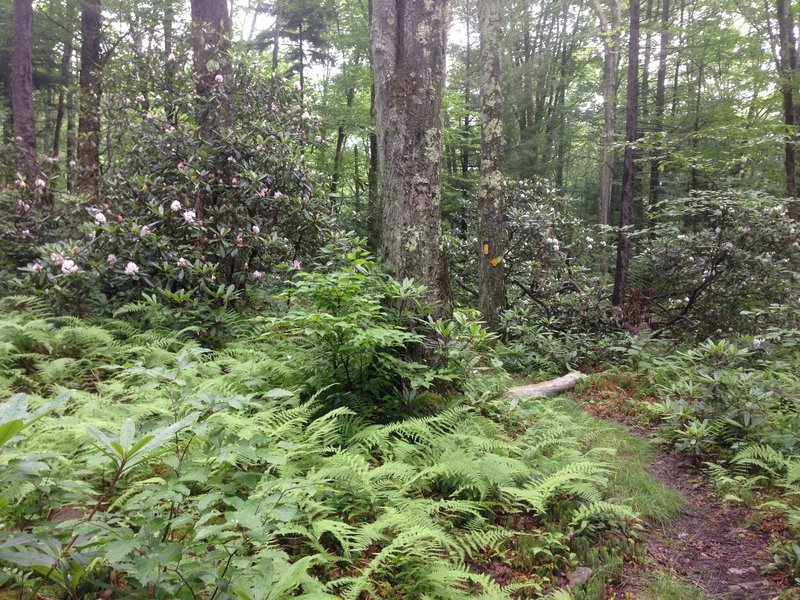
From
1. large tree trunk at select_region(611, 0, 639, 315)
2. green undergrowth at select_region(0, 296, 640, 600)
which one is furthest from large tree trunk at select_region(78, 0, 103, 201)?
large tree trunk at select_region(611, 0, 639, 315)

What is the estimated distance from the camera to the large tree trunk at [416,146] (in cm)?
438

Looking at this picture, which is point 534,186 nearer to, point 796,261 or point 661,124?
point 796,261

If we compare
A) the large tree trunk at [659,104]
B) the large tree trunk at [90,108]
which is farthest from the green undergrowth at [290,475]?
the large tree trunk at [659,104]

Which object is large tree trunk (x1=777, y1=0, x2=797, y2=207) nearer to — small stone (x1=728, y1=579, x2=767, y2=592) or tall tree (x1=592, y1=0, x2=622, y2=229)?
tall tree (x1=592, y1=0, x2=622, y2=229)

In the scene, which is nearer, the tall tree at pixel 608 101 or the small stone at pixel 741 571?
the small stone at pixel 741 571

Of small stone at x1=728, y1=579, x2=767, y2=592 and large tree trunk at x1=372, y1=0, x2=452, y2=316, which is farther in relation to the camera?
large tree trunk at x1=372, y1=0, x2=452, y2=316

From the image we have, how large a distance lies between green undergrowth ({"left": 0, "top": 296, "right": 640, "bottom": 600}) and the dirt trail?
182mm

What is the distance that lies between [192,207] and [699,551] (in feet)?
20.4

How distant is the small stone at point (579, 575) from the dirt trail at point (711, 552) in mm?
188

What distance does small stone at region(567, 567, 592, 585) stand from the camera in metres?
2.64

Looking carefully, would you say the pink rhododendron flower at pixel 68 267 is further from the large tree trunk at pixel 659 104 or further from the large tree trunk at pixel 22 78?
the large tree trunk at pixel 659 104

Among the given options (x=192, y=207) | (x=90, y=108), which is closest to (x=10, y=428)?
(x=192, y=207)

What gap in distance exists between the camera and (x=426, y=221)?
4.40 m

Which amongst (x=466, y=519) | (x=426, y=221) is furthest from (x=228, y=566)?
(x=426, y=221)
